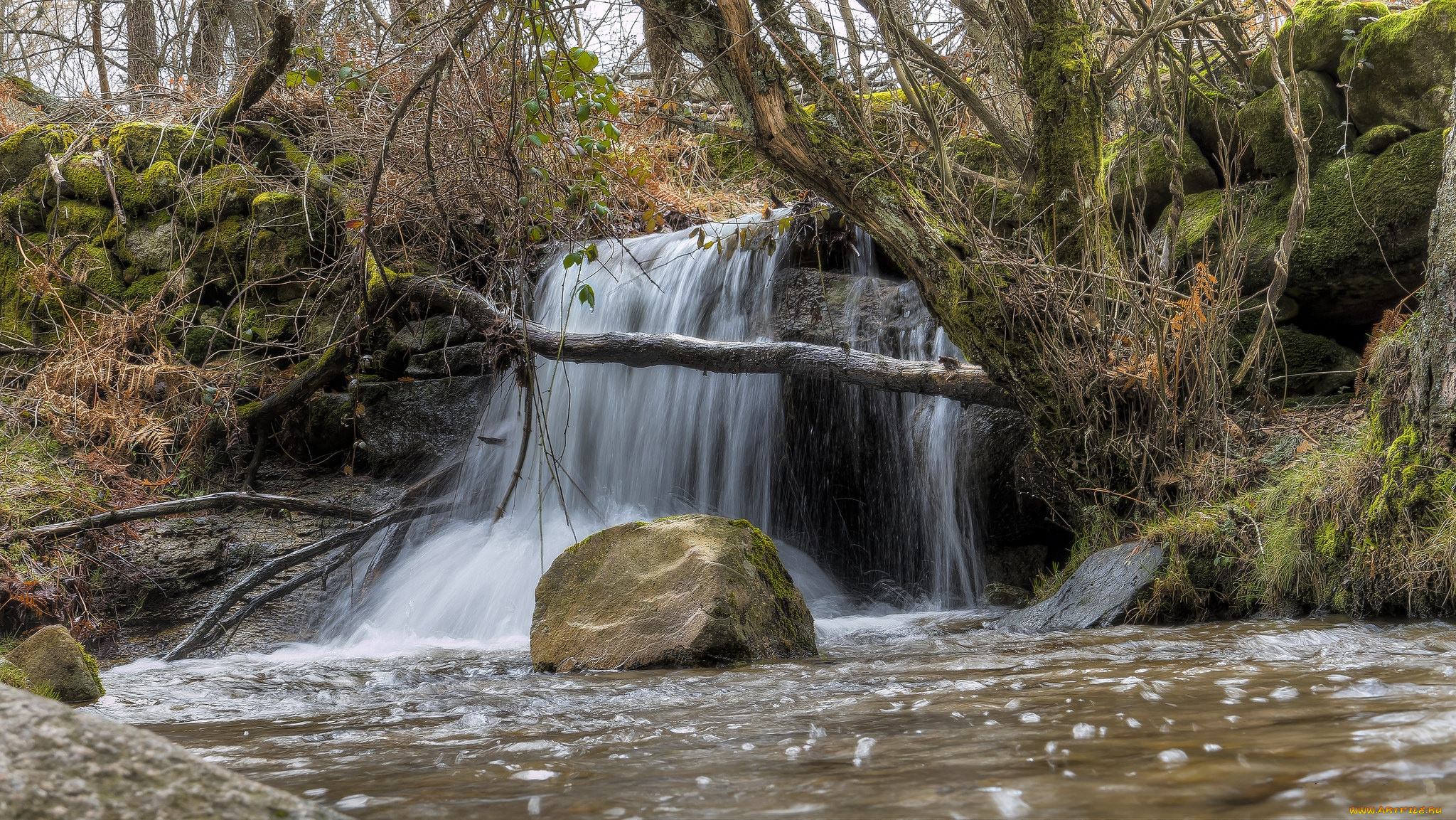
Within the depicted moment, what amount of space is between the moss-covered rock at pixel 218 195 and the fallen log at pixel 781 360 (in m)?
3.42

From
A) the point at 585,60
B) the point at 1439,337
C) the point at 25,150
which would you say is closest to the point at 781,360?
the point at 585,60

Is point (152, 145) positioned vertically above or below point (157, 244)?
above

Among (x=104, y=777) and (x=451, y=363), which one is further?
(x=451, y=363)

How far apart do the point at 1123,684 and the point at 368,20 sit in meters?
8.55

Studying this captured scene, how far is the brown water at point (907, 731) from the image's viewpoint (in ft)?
4.88

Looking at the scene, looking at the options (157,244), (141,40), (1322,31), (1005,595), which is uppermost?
(141,40)

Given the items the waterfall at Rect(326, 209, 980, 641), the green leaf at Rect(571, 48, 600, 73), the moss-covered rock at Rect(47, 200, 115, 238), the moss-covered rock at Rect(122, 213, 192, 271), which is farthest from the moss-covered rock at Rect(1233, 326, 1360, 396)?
the moss-covered rock at Rect(47, 200, 115, 238)

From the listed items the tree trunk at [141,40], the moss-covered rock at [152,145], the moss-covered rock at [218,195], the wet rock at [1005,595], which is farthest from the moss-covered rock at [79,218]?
the wet rock at [1005,595]

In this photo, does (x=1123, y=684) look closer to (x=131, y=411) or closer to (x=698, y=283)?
(x=698, y=283)

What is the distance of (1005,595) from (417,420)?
4.93 meters

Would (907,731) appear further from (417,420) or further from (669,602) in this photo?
(417,420)

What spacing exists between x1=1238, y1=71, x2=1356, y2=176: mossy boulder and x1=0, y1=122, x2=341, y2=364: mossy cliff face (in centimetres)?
725

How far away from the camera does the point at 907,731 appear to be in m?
2.04

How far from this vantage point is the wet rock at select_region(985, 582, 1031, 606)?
5.42 metres
